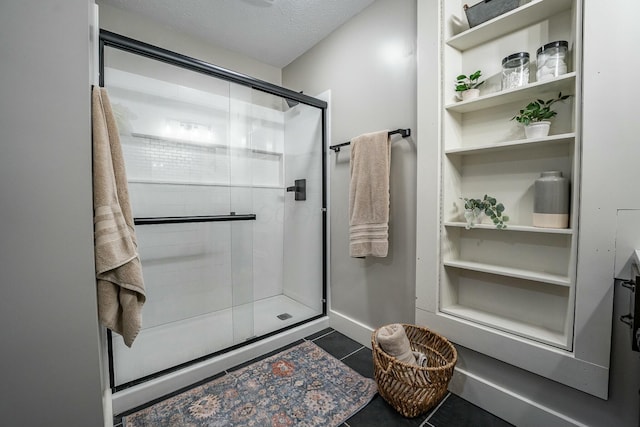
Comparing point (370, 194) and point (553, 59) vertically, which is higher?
point (553, 59)

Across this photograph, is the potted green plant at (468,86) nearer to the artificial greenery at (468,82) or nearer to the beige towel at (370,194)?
the artificial greenery at (468,82)

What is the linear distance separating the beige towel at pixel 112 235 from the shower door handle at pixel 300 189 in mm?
1453

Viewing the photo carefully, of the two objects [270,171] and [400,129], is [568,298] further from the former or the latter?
[270,171]

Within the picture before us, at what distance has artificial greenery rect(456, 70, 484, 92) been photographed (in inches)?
50.7

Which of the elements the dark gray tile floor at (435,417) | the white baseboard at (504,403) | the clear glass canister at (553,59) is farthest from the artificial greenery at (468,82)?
the dark gray tile floor at (435,417)

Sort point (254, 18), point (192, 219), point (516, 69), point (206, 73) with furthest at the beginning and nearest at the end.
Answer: point (254, 18)
point (192, 219)
point (206, 73)
point (516, 69)

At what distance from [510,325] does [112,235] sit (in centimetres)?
159

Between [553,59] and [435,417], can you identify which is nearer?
[553,59]

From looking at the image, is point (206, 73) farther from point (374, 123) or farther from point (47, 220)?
point (47, 220)

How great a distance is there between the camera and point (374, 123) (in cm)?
176

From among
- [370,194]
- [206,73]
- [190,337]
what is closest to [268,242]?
[190,337]

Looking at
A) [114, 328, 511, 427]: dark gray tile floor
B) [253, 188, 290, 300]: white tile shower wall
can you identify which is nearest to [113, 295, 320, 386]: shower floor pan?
[253, 188, 290, 300]: white tile shower wall

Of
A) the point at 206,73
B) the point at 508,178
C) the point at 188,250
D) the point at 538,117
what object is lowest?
the point at 188,250

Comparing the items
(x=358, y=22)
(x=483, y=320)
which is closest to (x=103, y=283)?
(x=483, y=320)
